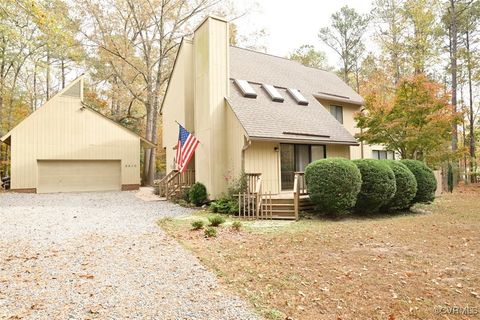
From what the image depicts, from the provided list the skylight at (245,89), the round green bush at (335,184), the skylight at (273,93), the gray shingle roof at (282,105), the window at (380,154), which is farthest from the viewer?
the window at (380,154)

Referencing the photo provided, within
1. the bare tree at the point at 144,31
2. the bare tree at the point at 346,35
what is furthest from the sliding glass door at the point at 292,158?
the bare tree at the point at 346,35

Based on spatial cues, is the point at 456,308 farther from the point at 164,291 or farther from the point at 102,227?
the point at 102,227

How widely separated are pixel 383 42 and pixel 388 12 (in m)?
2.46

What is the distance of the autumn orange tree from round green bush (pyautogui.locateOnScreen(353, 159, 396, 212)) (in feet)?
12.6

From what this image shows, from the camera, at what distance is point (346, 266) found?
512 cm

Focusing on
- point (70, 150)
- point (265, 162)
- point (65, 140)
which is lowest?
point (265, 162)

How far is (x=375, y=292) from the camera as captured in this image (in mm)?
4066

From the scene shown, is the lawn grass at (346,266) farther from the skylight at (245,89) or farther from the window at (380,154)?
the window at (380,154)

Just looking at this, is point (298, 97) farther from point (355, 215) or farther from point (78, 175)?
point (78, 175)

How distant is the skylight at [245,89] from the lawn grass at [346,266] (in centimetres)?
635

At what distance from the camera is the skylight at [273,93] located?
13859mm

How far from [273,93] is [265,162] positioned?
387 cm

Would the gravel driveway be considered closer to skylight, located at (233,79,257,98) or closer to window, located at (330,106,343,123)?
skylight, located at (233,79,257,98)

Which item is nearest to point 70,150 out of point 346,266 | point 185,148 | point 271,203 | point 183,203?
point 183,203
